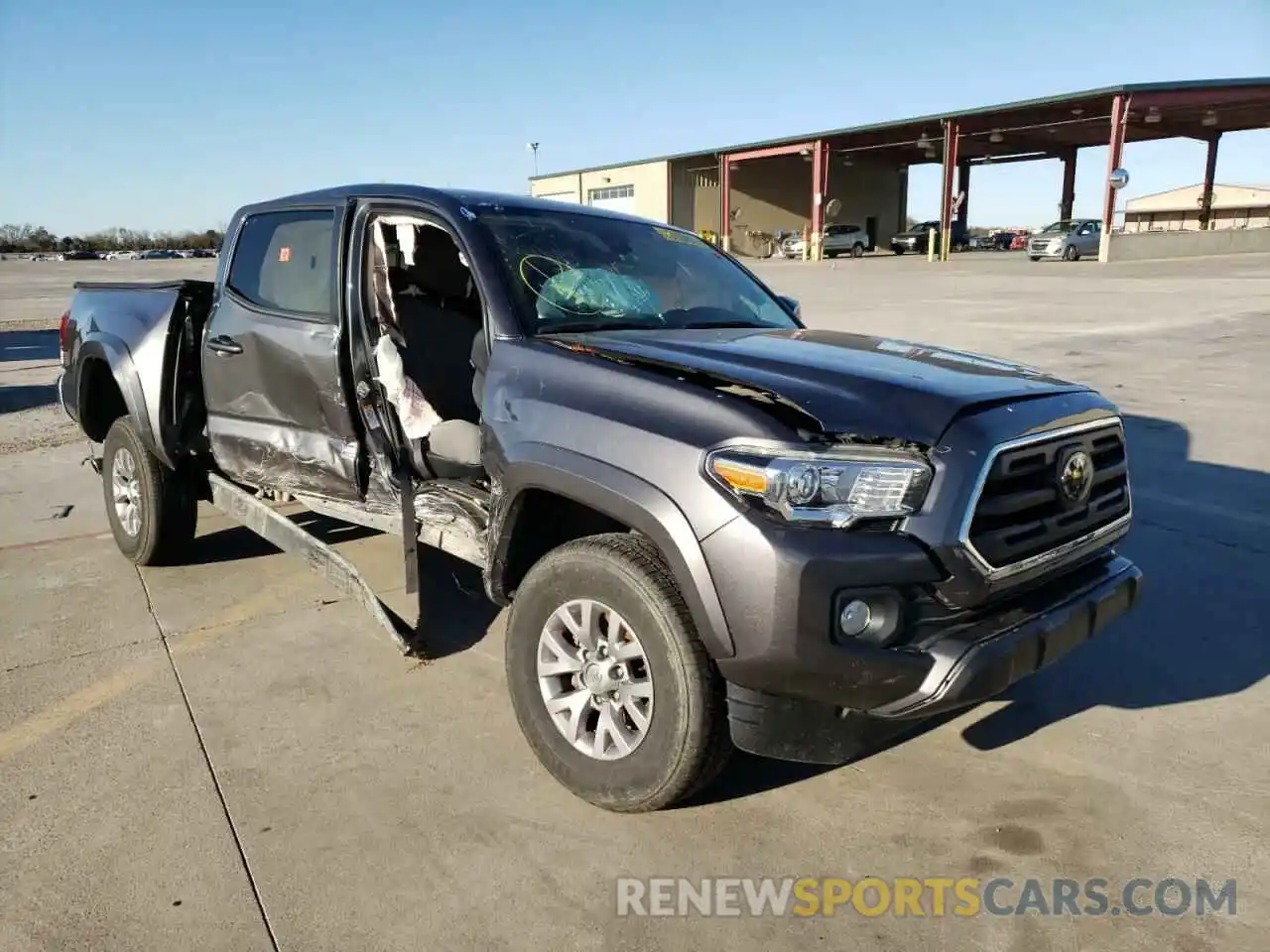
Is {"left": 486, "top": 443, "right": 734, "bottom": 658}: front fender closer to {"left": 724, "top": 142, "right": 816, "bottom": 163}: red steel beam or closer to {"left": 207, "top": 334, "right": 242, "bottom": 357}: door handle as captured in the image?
{"left": 207, "top": 334, "right": 242, "bottom": 357}: door handle

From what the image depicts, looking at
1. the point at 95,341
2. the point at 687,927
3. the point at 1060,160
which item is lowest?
the point at 687,927

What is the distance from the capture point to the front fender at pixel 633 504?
97.9 inches

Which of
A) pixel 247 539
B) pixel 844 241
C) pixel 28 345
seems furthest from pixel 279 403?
pixel 844 241

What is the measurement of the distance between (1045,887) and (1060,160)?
57197 mm

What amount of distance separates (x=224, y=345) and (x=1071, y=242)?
37034 millimetres

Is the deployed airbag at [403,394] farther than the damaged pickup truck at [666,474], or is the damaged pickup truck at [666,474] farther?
the deployed airbag at [403,394]

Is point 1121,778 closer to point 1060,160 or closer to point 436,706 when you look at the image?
point 436,706

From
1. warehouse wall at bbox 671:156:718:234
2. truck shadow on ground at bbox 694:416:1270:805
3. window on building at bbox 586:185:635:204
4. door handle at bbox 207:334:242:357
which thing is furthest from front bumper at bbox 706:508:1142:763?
window on building at bbox 586:185:635:204

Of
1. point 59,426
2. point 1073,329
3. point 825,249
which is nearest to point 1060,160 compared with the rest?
point 825,249

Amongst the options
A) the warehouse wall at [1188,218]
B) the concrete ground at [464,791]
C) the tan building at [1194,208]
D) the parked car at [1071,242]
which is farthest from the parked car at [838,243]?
the concrete ground at [464,791]

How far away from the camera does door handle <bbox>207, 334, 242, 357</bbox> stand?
4.48 m

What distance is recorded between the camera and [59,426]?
9672mm

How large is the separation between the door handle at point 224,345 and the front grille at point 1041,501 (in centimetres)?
353

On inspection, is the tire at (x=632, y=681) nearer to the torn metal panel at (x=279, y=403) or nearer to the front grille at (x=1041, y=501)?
the front grille at (x=1041, y=501)
